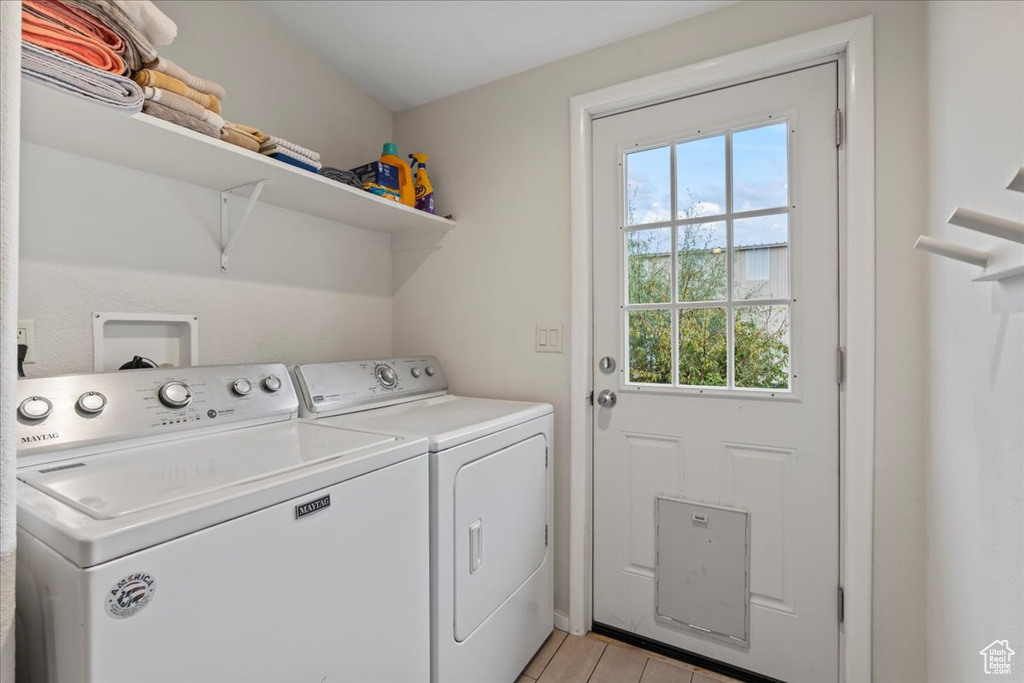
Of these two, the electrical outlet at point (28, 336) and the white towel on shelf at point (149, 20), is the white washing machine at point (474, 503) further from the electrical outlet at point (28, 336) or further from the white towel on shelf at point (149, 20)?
the white towel on shelf at point (149, 20)

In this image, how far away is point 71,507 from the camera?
0.73 m

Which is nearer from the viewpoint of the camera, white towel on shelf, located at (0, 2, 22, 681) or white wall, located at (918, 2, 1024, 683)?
white towel on shelf, located at (0, 2, 22, 681)

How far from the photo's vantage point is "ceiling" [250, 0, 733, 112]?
166 centimetres

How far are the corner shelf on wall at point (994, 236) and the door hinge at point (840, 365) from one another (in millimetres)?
558

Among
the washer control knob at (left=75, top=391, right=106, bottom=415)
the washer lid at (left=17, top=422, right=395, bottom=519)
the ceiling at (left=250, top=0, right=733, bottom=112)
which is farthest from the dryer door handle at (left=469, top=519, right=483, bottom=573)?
the ceiling at (left=250, top=0, right=733, bottom=112)

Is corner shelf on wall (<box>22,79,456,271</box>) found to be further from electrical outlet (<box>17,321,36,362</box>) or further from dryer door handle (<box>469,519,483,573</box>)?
dryer door handle (<box>469,519,483,573</box>)

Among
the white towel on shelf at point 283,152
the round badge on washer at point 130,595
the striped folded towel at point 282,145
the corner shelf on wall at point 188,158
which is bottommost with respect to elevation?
the round badge on washer at point 130,595

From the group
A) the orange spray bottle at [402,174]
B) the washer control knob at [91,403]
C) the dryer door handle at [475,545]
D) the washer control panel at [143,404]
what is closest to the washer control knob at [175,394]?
the washer control panel at [143,404]

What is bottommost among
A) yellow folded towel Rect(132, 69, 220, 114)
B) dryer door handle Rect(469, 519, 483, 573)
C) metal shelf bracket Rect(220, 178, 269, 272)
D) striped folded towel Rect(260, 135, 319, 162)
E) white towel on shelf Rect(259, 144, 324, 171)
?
dryer door handle Rect(469, 519, 483, 573)

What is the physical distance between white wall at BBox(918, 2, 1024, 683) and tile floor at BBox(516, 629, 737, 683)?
72 centimetres

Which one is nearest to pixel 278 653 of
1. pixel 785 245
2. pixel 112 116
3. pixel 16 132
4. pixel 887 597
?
pixel 16 132

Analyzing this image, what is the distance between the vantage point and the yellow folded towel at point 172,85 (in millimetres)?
1104

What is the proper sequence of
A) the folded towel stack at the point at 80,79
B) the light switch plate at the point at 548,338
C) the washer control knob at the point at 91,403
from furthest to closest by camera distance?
the light switch plate at the point at 548,338 < the washer control knob at the point at 91,403 < the folded towel stack at the point at 80,79

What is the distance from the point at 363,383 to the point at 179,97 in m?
0.97
